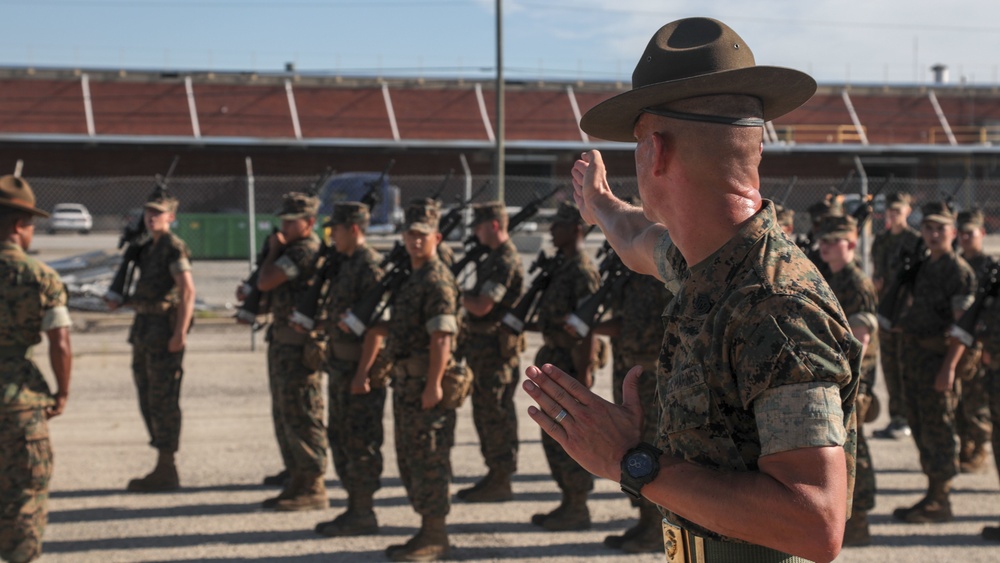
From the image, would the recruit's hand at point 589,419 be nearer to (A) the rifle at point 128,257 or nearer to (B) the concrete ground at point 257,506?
(B) the concrete ground at point 257,506

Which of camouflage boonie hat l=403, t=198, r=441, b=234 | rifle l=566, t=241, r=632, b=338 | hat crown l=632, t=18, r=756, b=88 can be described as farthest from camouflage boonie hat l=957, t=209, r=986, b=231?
hat crown l=632, t=18, r=756, b=88

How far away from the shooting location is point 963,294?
7.27 meters

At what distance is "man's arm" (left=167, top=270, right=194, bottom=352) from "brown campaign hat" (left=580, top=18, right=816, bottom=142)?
5954 millimetres

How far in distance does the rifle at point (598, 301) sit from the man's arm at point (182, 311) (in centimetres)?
289

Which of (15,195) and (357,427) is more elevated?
(15,195)

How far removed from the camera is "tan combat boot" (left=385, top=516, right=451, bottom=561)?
6027mm

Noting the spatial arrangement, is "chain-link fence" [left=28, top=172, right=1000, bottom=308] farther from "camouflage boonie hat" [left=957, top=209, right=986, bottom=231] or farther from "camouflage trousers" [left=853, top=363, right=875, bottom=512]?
"camouflage trousers" [left=853, top=363, right=875, bottom=512]

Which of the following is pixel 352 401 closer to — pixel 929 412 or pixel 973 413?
pixel 929 412

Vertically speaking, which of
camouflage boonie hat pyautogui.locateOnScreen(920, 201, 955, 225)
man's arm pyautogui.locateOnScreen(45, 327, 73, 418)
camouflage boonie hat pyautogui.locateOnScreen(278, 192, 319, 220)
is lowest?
man's arm pyautogui.locateOnScreen(45, 327, 73, 418)

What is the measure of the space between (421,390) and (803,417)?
14.4ft

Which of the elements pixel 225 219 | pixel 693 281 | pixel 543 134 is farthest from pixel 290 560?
pixel 543 134

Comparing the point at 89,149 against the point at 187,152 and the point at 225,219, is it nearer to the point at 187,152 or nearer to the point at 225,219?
the point at 187,152

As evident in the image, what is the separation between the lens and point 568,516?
6680 millimetres

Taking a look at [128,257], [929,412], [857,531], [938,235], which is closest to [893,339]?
[938,235]
